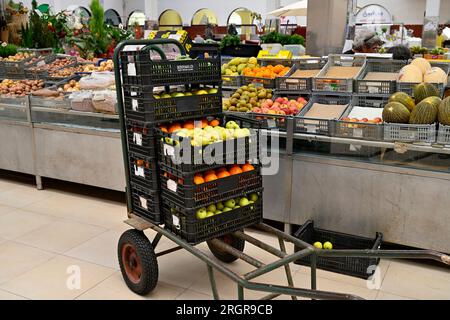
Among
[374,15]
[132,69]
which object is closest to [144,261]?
[132,69]

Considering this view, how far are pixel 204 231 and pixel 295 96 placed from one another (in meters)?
2.01

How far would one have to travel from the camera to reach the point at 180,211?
8.99ft

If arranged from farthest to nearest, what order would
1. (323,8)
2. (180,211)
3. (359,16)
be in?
(359,16) < (323,8) < (180,211)

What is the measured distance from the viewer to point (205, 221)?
273 centimetres

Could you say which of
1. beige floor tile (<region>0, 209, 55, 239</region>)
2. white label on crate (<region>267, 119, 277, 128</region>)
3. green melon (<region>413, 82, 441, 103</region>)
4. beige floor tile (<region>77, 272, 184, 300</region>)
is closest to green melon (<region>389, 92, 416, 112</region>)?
green melon (<region>413, 82, 441, 103</region>)

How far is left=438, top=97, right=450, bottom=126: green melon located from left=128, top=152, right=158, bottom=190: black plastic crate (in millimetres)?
1990

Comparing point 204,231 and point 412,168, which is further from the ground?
point 412,168

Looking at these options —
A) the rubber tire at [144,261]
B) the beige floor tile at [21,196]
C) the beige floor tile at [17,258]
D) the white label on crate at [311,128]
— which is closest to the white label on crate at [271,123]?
the white label on crate at [311,128]

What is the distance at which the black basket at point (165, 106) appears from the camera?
112 inches
